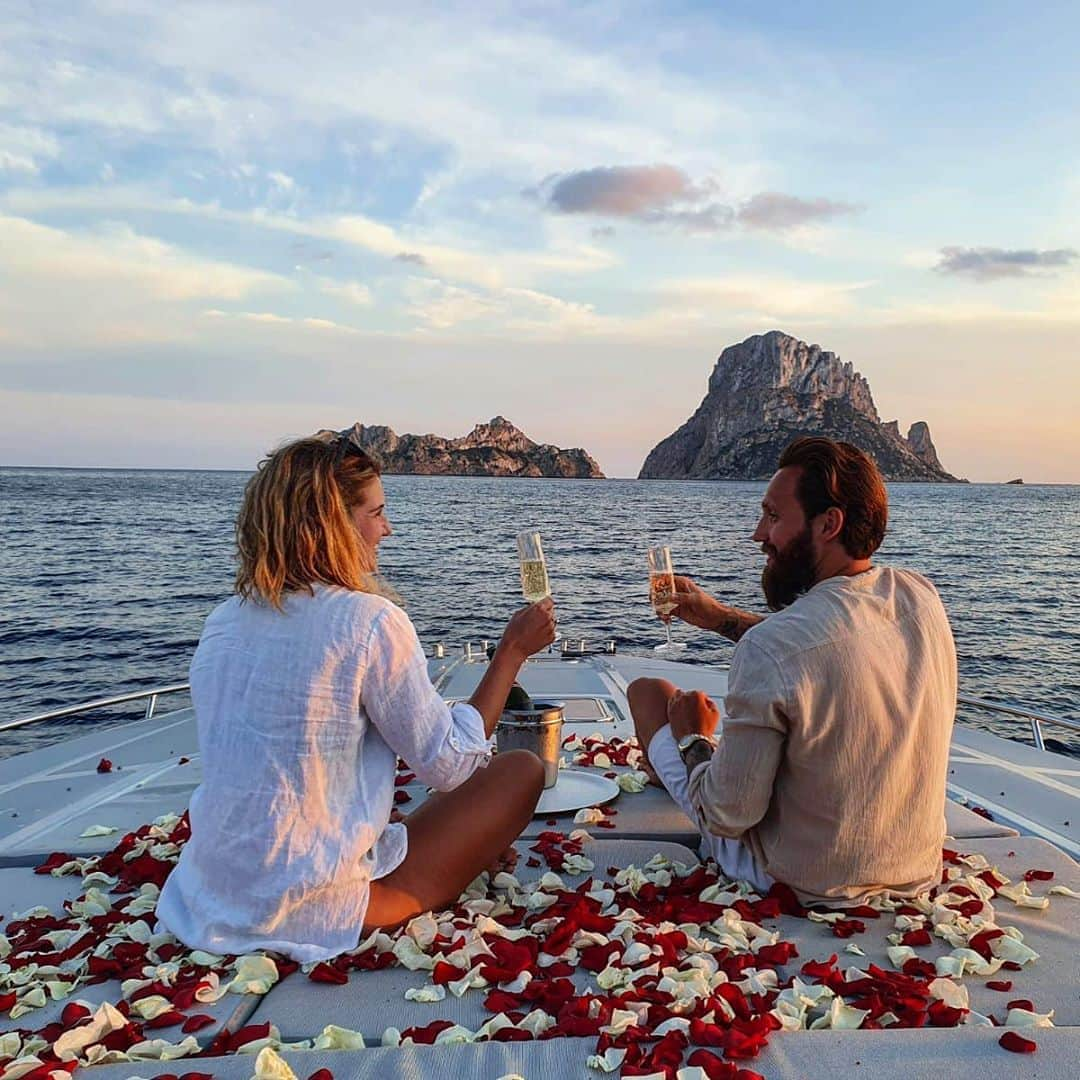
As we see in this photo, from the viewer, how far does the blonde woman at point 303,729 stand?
2562 mm

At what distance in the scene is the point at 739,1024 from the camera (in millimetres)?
2168

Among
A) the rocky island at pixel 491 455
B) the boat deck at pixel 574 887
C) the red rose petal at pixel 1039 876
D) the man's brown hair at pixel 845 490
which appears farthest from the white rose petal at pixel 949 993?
the rocky island at pixel 491 455

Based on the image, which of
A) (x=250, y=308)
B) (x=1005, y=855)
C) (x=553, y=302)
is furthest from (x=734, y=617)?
(x=553, y=302)

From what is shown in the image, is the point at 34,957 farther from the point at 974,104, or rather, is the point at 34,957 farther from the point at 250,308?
the point at 250,308

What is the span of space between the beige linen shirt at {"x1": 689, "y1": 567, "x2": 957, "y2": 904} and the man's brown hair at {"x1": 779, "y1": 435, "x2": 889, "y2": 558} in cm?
13

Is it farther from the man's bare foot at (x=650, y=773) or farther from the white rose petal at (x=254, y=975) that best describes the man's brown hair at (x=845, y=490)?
the white rose petal at (x=254, y=975)

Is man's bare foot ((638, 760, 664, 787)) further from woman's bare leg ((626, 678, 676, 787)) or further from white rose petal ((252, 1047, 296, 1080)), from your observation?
white rose petal ((252, 1047, 296, 1080))

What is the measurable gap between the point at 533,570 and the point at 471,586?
75.5 feet

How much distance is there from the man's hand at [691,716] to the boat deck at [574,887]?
45cm

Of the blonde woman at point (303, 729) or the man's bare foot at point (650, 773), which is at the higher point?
the blonde woman at point (303, 729)

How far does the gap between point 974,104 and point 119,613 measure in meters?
19.5

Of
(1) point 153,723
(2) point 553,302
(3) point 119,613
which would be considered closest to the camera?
(1) point 153,723

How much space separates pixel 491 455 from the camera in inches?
5527

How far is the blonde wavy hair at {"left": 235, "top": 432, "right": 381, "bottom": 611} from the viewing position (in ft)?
8.53
